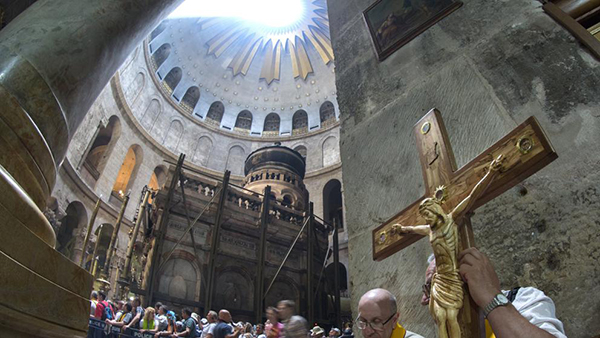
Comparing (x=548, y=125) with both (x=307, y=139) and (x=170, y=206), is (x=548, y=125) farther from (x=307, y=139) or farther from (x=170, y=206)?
(x=307, y=139)

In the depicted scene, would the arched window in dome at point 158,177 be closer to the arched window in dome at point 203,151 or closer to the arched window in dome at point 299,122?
the arched window in dome at point 203,151

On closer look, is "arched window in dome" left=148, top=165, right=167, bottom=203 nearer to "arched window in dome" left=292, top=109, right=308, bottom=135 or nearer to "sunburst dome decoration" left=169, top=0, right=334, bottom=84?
"sunburst dome decoration" left=169, top=0, right=334, bottom=84

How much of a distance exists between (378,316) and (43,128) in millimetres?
1926

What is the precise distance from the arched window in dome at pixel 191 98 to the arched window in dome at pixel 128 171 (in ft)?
17.8

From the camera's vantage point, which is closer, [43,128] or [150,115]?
[43,128]

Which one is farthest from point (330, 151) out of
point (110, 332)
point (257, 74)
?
point (110, 332)

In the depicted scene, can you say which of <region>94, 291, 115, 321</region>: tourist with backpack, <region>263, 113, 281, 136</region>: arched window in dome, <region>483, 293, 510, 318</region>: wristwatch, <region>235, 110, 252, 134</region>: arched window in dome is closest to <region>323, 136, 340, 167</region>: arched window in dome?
<region>263, 113, 281, 136</region>: arched window in dome

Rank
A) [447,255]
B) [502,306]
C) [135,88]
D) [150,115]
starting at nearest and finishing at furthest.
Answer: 1. [502,306]
2. [447,255]
3. [135,88]
4. [150,115]

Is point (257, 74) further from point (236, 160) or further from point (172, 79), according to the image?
point (236, 160)

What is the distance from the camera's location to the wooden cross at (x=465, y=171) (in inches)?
51.4

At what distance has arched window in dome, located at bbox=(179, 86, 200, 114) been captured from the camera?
25.1 metres

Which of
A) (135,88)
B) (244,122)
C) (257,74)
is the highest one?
(257,74)

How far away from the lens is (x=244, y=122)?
27.7 m

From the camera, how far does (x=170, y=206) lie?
10.3 metres
